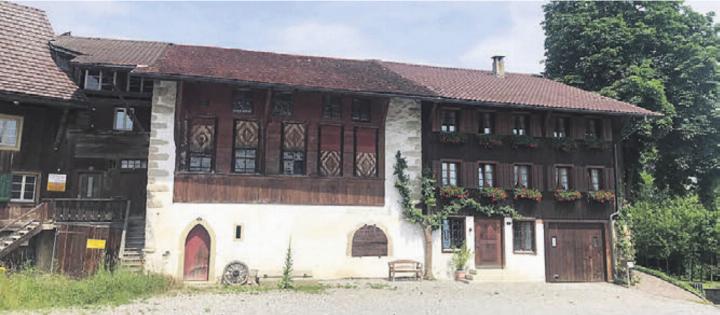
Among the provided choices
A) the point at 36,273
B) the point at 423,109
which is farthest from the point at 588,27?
the point at 36,273

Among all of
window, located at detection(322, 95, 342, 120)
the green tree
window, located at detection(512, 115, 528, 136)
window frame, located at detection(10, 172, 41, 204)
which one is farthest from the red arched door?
the green tree

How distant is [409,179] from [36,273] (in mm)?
11622

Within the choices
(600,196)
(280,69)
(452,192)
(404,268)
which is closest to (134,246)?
(280,69)

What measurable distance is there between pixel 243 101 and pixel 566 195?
39.5 ft

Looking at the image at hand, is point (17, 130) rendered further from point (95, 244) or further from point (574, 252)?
point (574, 252)

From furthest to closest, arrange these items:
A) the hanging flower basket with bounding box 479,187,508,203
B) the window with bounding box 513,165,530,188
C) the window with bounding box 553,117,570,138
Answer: the window with bounding box 553,117,570,138 → the window with bounding box 513,165,530,188 → the hanging flower basket with bounding box 479,187,508,203

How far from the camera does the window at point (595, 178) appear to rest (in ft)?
67.6

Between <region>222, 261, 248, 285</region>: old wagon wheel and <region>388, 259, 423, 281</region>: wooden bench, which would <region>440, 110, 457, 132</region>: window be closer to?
<region>388, 259, 423, 281</region>: wooden bench

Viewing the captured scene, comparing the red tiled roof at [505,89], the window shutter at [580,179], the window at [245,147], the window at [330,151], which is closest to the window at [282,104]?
the window at [245,147]

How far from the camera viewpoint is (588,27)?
2628cm

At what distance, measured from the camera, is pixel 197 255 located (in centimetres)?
1647

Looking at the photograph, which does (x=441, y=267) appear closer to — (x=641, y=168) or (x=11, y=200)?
(x=641, y=168)

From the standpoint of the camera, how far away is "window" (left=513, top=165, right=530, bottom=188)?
19.8 m

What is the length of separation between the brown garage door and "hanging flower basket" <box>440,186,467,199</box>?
3.76 m
